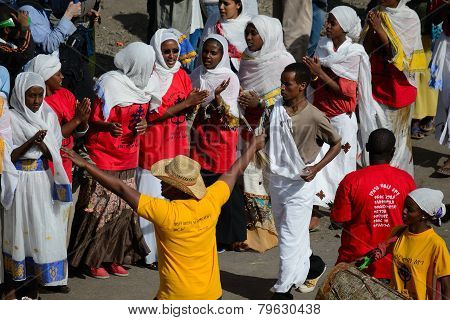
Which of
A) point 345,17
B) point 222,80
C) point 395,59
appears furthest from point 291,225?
point 395,59

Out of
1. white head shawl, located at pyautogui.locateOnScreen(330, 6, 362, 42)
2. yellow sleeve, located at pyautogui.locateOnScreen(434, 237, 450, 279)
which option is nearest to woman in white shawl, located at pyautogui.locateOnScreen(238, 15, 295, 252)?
white head shawl, located at pyautogui.locateOnScreen(330, 6, 362, 42)

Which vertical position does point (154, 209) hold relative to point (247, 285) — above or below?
above

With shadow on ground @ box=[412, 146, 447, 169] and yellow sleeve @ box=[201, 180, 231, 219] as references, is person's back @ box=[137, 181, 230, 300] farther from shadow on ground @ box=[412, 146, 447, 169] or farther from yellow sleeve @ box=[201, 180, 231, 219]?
shadow on ground @ box=[412, 146, 447, 169]

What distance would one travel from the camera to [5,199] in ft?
28.3

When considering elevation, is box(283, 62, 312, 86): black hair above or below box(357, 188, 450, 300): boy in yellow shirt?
above

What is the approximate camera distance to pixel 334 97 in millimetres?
10633

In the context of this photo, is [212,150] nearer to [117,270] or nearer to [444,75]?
[117,270]

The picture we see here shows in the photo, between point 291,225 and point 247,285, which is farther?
point 247,285

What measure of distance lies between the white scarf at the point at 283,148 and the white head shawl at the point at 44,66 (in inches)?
71.8

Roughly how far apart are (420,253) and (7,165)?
3213mm

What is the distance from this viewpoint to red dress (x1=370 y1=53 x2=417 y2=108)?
11.3m

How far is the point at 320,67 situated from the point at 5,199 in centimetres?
329

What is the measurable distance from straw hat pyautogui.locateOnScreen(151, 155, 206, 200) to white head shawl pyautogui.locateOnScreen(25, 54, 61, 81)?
2.63 metres
